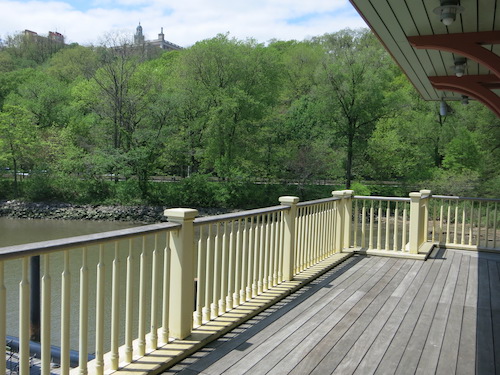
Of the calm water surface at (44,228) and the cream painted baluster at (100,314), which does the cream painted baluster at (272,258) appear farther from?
the calm water surface at (44,228)

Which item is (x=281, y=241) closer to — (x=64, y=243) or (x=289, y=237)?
(x=289, y=237)

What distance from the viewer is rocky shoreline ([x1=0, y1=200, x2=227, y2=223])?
25.1m

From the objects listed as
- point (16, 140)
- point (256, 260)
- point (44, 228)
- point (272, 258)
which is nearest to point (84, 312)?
point (256, 260)

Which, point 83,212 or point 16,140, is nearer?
point 83,212

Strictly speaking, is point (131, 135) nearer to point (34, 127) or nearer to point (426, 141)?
point (34, 127)

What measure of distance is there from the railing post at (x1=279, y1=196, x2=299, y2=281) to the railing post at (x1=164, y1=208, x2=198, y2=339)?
1655mm

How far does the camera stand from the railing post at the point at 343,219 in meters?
6.02

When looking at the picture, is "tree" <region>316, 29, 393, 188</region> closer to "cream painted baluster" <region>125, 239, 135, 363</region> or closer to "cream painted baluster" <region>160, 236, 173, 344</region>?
"cream painted baluster" <region>160, 236, 173, 344</region>

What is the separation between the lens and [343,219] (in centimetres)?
614

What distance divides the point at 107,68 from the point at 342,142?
1573 centimetres

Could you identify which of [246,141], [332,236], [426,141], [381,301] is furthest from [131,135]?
[381,301]

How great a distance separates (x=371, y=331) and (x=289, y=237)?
4.49 ft

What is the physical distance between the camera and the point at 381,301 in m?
4.05

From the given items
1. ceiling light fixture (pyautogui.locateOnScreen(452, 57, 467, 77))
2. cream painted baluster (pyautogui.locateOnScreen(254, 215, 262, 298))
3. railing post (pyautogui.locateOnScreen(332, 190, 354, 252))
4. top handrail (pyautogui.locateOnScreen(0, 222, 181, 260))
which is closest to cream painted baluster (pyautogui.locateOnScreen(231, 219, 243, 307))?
cream painted baluster (pyautogui.locateOnScreen(254, 215, 262, 298))
